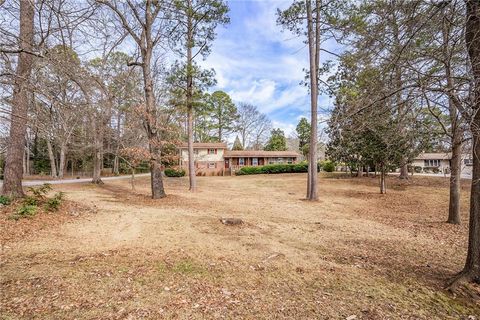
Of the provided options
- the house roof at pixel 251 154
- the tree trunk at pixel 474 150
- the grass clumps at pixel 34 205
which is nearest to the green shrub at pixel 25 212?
the grass clumps at pixel 34 205

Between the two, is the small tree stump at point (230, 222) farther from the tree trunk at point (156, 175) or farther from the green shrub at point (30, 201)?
the tree trunk at point (156, 175)

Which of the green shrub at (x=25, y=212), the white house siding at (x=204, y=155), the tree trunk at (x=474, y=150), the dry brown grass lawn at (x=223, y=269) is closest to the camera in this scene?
the dry brown grass lawn at (x=223, y=269)

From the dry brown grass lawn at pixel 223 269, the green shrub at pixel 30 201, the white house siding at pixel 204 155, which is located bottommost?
the dry brown grass lawn at pixel 223 269

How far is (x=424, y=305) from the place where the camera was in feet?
10.3

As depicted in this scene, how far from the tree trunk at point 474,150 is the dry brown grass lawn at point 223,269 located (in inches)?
16.7

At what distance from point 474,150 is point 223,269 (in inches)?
159

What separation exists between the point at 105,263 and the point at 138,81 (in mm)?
14187

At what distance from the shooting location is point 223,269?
3.99 m

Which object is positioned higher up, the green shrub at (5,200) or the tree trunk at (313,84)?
the tree trunk at (313,84)

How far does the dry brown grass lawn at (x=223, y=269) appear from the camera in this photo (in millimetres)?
2916

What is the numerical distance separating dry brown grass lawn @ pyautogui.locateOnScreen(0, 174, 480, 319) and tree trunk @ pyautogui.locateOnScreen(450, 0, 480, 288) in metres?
0.42

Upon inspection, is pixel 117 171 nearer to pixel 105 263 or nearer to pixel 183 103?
pixel 183 103

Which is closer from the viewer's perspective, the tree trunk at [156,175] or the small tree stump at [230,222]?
the small tree stump at [230,222]

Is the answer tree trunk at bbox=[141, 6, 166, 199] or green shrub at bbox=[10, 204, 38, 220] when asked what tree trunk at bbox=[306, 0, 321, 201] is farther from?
green shrub at bbox=[10, 204, 38, 220]
